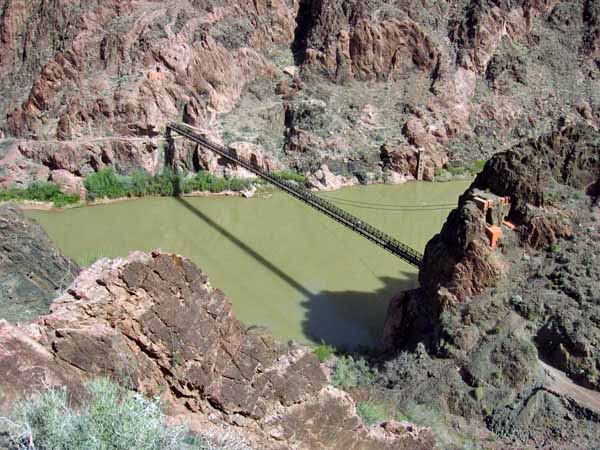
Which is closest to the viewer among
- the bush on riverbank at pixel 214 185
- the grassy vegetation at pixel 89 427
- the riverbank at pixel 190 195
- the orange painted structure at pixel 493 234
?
the grassy vegetation at pixel 89 427

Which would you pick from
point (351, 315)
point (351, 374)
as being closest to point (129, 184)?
point (351, 315)

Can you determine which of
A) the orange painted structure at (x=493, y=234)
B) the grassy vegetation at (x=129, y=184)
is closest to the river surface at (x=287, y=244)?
the grassy vegetation at (x=129, y=184)

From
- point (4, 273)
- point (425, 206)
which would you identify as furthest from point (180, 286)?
point (425, 206)

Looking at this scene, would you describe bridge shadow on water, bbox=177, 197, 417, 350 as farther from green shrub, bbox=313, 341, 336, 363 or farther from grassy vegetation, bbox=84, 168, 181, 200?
grassy vegetation, bbox=84, 168, 181, 200

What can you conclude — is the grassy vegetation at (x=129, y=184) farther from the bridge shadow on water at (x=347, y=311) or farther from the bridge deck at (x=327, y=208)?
the bridge shadow on water at (x=347, y=311)

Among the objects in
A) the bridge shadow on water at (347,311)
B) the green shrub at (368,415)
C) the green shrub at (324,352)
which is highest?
the green shrub at (368,415)
